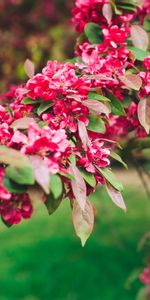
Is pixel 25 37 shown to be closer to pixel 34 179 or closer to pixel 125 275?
pixel 125 275

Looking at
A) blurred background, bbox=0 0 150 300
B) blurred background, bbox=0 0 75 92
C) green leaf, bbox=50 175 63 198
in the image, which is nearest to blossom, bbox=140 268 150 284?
blurred background, bbox=0 0 150 300

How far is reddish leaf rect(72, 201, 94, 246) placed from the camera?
1.12 meters

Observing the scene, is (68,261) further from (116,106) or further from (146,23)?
(116,106)

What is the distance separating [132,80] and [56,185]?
47 cm

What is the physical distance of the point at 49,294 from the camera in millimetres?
3230

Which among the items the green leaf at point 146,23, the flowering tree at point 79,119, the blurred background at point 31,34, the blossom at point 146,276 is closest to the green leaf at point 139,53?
the flowering tree at point 79,119

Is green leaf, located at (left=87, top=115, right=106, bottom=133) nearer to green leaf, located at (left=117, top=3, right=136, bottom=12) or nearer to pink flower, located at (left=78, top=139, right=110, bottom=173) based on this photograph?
pink flower, located at (left=78, top=139, right=110, bottom=173)

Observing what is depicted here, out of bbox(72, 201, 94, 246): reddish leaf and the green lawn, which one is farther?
the green lawn

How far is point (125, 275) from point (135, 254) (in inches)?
11.7

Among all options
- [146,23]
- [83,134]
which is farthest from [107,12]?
[83,134]

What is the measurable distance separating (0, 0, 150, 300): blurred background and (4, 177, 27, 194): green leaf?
1641 mm

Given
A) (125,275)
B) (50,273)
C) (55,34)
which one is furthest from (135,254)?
(55,34)

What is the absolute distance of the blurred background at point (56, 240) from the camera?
3.28 m

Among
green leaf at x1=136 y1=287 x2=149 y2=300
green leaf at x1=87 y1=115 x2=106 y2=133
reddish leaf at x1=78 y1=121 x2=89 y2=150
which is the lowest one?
green leaf at x1=136 y1=287 x2=149 y2=300
